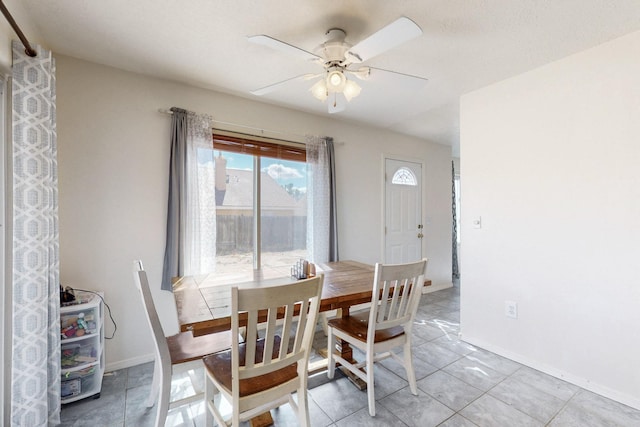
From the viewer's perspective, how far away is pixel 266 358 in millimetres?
1218

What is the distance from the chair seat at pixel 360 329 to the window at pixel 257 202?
73cm

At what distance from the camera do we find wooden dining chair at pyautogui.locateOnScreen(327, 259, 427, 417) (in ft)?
5.36

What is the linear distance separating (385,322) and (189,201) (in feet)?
6.12

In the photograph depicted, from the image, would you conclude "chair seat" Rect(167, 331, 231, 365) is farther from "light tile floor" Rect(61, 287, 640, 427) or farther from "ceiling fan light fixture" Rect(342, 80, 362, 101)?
A: "ceiling fan light fixture" Rect(342, 80, 362, 101)

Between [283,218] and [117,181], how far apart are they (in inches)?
60.1

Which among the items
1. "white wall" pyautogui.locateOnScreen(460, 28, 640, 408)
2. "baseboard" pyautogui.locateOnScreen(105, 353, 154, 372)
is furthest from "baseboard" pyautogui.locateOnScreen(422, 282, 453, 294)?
"baseboard" pyautogui.locateOnScreen(105, 353, 154, 372)

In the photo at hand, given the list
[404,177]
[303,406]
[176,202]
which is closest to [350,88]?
[176,202]

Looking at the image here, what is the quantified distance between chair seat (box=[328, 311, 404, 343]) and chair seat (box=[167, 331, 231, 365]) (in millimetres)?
740

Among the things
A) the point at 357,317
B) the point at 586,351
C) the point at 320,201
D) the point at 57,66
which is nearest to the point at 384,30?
the point at 357,317

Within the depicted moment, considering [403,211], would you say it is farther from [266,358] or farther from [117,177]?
[117,177]

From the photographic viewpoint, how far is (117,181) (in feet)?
7.31

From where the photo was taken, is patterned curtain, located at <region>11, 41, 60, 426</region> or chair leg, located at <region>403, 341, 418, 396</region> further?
A: chair leg, located at <region>403, 341, 418, 396</region>

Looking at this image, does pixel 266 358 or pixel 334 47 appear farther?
pixel 334 47

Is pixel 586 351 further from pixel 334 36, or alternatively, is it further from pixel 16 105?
pixel 16 105
